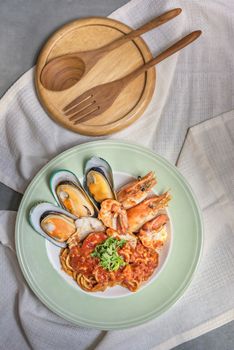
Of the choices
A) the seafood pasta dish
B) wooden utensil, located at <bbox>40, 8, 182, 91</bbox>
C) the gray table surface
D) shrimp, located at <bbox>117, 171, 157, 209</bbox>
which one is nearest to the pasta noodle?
the seafood pasta dish

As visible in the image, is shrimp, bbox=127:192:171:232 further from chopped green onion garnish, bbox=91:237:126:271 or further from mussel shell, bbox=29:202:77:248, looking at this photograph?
mussel shell, bbox=29:202:77:248

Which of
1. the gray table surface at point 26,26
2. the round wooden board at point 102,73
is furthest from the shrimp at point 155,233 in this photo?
the gray table surface at point 26,26

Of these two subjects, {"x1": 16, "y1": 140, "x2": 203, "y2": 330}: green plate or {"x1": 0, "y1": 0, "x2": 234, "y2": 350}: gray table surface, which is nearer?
{"x1": 16, "y1": 140, "x2": 203, "y2": 330}: green plate

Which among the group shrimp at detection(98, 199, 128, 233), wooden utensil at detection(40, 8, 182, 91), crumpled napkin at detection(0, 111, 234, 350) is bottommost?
crumpled napkin at detection(0, 111, 234, 350)

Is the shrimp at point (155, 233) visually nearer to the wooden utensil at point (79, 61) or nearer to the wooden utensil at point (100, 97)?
the wooden utensil at point (100, 97)

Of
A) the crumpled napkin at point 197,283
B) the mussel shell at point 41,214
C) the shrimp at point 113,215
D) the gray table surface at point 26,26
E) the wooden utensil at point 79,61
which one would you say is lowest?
the crumpled napkin at point 197,283

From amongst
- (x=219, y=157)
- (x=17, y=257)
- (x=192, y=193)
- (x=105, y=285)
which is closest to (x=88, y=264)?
(x=105, y=285)

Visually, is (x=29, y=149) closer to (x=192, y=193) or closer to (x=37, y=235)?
(x=37, y=235)
